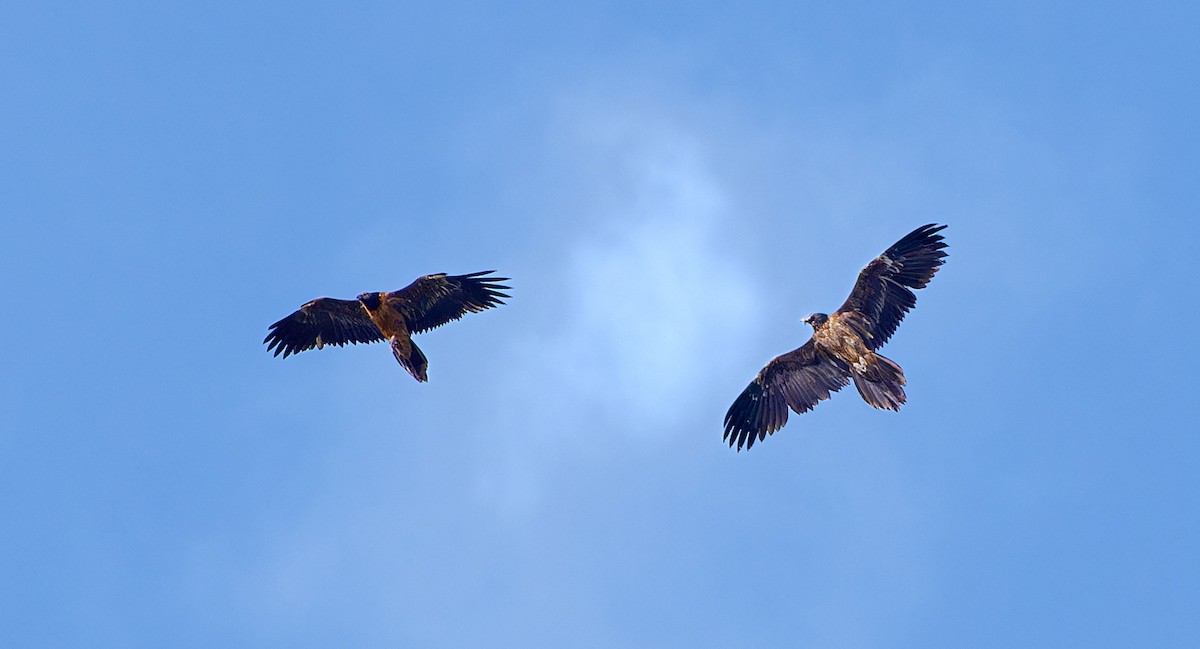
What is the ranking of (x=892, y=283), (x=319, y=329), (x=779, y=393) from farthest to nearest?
1. (x=319, y=329)
2. (x=779, y=393)
3. (x=892, y=283)

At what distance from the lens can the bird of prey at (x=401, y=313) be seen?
2822 cm

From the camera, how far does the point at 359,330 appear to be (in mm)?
29266

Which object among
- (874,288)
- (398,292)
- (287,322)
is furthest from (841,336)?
(287,322)

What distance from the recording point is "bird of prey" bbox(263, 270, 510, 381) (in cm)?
2822

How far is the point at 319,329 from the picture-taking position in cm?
2947

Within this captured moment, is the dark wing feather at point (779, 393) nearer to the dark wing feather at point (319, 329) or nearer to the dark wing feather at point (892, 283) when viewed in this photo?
the dark wing feather at point (892, 283)

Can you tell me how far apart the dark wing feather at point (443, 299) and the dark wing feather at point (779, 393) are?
503 centimetres

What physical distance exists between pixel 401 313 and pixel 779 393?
24.0 ft

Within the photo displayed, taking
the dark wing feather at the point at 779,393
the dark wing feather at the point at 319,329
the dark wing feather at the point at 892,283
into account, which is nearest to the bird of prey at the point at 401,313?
the dark wing feather at the point at 319,329

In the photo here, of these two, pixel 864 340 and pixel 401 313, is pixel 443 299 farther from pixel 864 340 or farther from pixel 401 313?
pixel 864 340

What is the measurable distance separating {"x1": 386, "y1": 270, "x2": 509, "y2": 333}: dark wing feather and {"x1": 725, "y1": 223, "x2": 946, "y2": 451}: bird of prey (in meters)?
5.45

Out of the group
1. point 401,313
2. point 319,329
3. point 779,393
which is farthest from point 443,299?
point 779,393

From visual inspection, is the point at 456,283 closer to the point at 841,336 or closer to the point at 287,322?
the point at 287,322

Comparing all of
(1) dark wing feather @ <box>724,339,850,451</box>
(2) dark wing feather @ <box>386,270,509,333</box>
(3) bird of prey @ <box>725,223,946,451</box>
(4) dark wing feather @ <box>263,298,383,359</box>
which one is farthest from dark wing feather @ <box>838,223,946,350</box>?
(4) dark wing feather @ <box>263,298,383,359</box>
